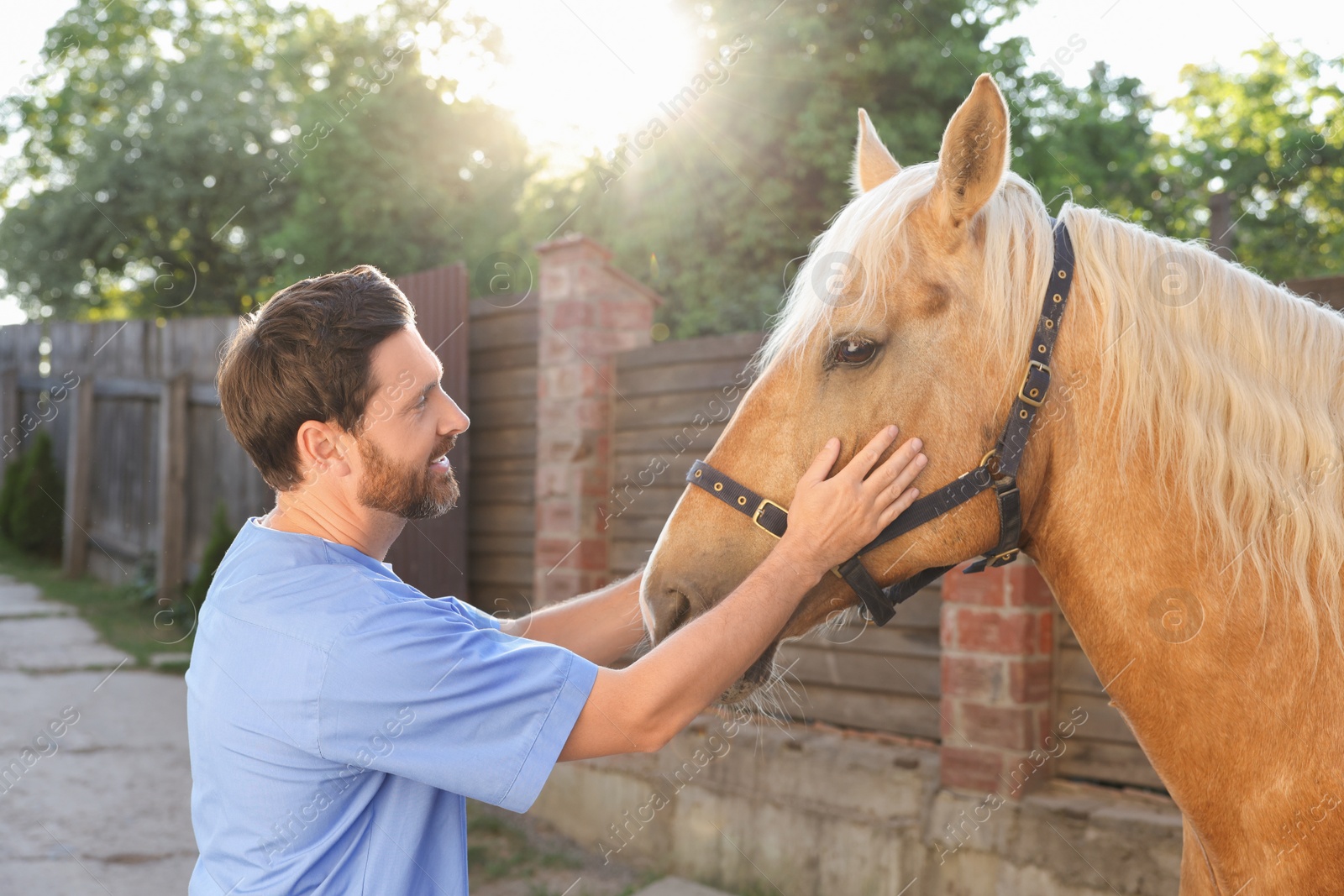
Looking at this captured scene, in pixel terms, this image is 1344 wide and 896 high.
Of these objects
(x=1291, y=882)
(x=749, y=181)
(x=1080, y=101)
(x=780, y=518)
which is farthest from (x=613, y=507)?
Answer: (x=1080, y=101)

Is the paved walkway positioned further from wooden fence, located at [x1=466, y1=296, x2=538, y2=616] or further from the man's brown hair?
the man's brown hair

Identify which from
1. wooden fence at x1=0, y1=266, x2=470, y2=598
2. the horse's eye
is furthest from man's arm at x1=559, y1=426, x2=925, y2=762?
wooden fence at x1=0, y1=266, x2=470, y2=598

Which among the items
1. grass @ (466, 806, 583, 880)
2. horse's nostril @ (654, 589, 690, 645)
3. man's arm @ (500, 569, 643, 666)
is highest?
horse's nostril @ (654, 589, 690, 645)

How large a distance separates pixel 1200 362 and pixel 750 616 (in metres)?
0.81

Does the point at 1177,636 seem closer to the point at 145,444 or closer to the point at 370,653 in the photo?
the point at 370,653

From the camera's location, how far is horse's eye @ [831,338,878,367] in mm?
1527

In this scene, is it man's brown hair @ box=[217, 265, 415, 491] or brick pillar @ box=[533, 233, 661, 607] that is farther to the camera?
brick pillar @ box=[533, 233, 661, 607]

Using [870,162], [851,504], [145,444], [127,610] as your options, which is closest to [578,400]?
[870,162]

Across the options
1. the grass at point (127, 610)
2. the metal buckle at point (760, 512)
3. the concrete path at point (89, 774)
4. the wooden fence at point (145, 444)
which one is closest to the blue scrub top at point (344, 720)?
the metal buckle at point (760, 512)

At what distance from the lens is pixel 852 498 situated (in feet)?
4.79

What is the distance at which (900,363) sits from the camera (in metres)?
1.52

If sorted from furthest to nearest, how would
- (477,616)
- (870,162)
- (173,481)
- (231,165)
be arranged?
(231,165) → (173,481) → (870,162) → (477,616)

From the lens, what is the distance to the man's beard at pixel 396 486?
1.61 meters

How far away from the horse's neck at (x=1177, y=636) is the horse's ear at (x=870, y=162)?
0.65 metres
